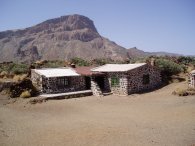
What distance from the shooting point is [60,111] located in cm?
1948

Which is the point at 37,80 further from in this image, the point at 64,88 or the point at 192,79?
the point at 192,79

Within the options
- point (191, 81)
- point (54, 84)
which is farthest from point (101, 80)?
point (191, 81)

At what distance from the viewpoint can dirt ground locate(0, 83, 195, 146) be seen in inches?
470

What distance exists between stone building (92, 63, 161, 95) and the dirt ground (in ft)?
7.18

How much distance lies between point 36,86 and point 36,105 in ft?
19.4

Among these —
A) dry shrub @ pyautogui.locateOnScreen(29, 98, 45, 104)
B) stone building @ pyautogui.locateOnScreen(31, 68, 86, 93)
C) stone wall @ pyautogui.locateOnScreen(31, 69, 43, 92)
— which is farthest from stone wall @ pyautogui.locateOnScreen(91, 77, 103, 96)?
dry shrub @ pyautogui.locateOnScreen(29, 98, 45, 104)

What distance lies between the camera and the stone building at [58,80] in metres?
26.5

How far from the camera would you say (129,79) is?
25.9 m

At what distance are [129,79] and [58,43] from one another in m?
91.7

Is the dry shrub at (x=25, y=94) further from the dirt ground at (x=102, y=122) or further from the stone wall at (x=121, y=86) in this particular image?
the stone wall at (x=121, y=86)

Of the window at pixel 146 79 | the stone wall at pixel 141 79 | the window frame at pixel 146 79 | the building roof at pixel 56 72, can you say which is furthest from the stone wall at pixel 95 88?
the window at pixel 146 79

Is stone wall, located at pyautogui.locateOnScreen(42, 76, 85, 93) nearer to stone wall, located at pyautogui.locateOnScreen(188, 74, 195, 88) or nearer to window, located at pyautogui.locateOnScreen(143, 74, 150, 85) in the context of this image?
window, located at pyautogui.locateOnScreen(143, 74, 150, 85)

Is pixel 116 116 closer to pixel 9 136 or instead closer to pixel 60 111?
pixel 60 111

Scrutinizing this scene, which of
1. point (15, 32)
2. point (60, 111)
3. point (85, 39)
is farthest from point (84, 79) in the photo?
point (15, 32)
